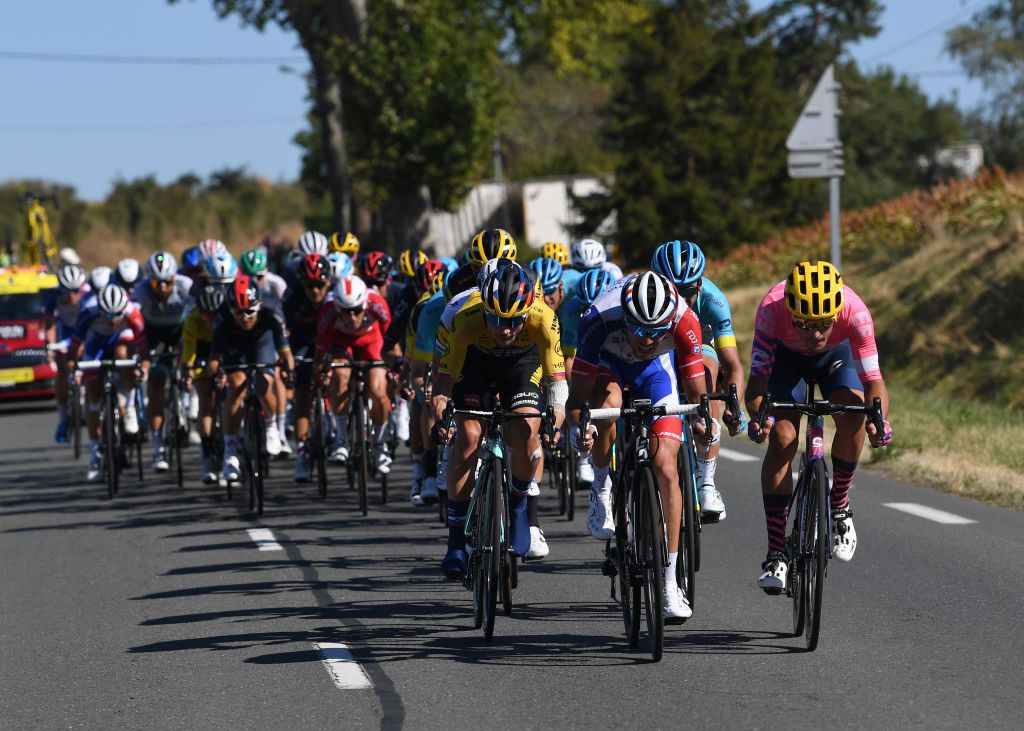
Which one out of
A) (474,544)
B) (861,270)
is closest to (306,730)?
(474,544)

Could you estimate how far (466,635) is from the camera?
316 inches

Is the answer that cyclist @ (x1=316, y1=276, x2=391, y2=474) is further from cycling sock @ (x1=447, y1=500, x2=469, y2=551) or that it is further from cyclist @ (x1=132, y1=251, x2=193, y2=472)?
cycling sock @ (x1=447, y1=500, x2=469, y2=551)

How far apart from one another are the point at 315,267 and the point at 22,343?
543 inches

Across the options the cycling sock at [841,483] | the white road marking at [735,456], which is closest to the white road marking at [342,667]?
the cycling sock at [841,483]

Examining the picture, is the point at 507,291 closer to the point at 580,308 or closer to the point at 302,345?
the point at 580,308

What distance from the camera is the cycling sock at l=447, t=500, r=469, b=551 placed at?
834 centimetres

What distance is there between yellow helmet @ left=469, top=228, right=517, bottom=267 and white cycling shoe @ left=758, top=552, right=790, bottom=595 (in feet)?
8.79


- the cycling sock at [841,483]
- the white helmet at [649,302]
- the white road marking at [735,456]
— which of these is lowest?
the white road marking at [735,456]

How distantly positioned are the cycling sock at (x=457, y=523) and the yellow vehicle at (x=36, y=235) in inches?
1272

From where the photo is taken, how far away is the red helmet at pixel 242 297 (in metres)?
12.8

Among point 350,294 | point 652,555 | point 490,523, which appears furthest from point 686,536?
point 350,294

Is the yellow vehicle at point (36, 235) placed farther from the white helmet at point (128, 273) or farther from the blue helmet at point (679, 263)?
the blue helmet at point (679, 263)

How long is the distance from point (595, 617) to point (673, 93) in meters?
34.5

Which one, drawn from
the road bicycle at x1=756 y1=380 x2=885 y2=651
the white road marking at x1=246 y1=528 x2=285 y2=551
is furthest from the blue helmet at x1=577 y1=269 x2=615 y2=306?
the road bicycle at x1=756 y1=380 x2=885 y2=651
